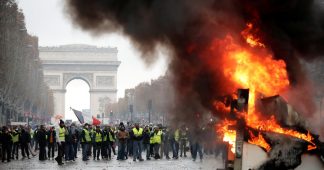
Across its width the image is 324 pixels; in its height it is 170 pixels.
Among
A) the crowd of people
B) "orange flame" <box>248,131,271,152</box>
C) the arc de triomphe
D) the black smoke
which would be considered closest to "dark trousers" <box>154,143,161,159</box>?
the crowd of people

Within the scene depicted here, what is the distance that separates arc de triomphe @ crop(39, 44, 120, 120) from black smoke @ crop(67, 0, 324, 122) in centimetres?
15127

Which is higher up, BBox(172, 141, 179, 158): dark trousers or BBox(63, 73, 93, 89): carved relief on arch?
BBox(63, 73, 93, 89): carved relief on arch

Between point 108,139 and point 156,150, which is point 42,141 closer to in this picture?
point 108,139

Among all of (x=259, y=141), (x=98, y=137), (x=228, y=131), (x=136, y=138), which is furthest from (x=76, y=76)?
(x=259, y=141)

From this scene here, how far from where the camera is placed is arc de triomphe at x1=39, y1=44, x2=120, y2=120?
17188cm

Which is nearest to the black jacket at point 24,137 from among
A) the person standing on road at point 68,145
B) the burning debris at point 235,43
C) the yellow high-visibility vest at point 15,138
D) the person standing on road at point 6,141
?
the yellow high-visibility vest at point 15,138

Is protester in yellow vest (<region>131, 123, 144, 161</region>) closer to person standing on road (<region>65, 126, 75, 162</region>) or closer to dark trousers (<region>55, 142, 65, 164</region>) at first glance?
person standing on road (<region>65, 126, 75, 162</region>)

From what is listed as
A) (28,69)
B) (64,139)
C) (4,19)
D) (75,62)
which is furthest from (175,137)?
(75,62)

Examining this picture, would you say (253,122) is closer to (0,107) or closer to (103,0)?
(103,0)

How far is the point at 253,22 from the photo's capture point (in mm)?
15828

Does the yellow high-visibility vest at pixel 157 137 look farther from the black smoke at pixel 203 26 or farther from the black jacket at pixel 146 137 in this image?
the black smoke at pixel 203 26

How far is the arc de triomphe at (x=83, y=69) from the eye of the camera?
172 m

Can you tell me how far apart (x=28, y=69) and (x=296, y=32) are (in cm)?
7089

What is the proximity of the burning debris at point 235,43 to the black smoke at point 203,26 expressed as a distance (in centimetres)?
2
